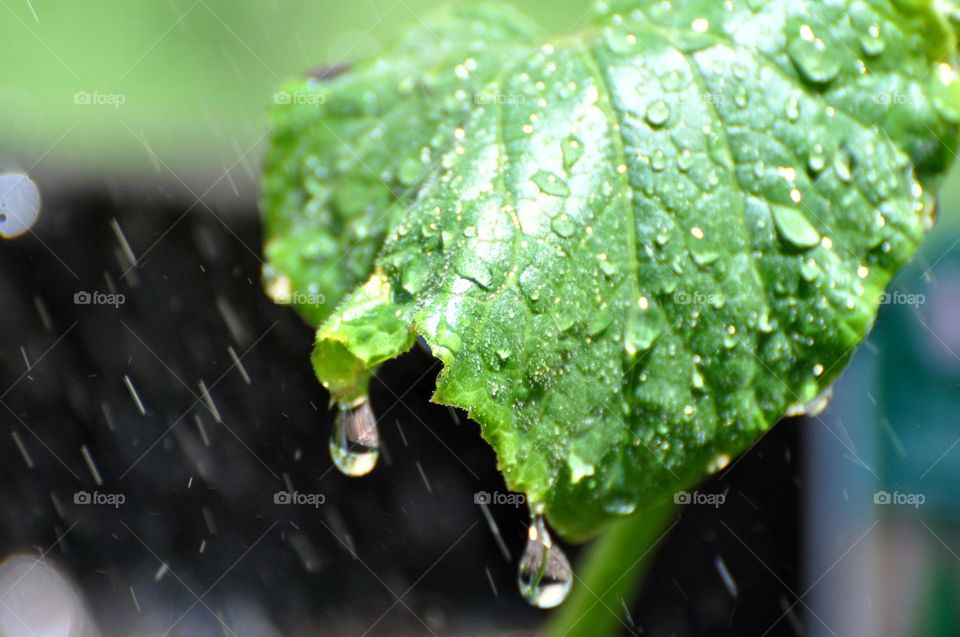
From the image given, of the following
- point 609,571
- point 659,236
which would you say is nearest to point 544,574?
point 609,571

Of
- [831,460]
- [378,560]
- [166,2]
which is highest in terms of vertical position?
[166,2]

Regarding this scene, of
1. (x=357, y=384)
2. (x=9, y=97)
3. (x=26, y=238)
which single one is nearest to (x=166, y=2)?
(x=9, y=97)

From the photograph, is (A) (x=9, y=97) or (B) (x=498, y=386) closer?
(B) (x=498, y=386)

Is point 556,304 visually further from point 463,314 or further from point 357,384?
Answer: point 357,384

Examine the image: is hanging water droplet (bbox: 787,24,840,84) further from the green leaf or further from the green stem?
the green stem

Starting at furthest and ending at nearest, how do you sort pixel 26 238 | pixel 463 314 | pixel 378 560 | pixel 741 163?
pixel 378 560, pixel 26 238, pixel 741 163, pixel 463 314

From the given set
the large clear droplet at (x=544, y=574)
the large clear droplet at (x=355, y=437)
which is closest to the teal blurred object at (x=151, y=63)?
the large clear droplet at (x=355, y=437)
